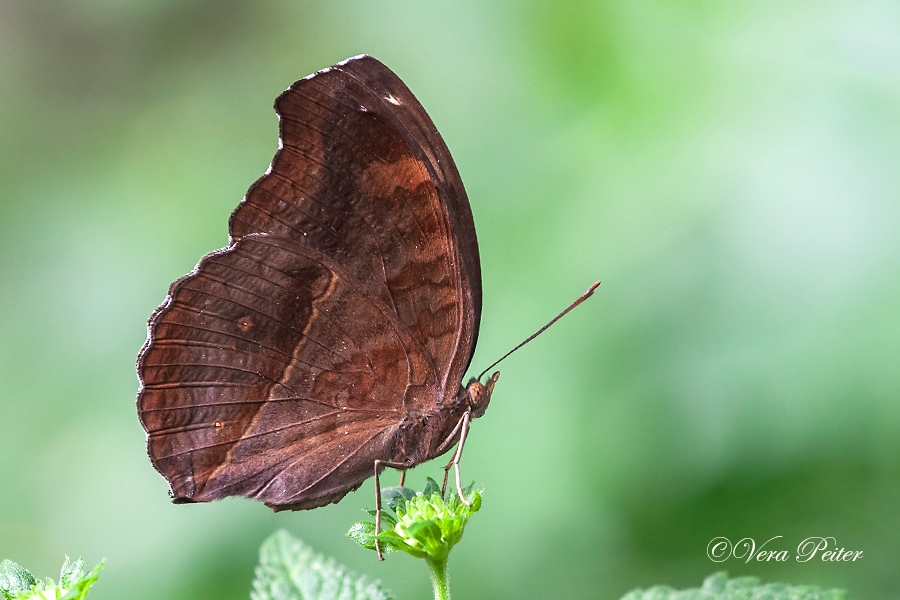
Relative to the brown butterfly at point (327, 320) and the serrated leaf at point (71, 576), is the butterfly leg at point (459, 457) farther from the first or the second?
the serrated leaf at point (71, 576)

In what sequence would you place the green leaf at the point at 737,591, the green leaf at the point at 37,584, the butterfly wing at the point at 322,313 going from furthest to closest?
the butterfly wing at the point at 322,313
the green leaf at the point at 37,584
the green leaf at the point at 737,591

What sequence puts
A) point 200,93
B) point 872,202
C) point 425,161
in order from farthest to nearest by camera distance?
point 200,93 < point 872,202 < point 425,161

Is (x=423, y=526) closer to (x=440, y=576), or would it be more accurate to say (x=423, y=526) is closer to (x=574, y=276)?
(x=440, y=576)

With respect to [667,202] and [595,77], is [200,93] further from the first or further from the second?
[667,202]

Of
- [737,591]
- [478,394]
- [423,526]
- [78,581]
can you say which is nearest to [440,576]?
[423,526]

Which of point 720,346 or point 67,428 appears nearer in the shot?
point 720,346

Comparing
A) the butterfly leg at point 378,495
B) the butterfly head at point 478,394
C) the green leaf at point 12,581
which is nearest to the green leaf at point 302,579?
the butterfly leg at point 378,495

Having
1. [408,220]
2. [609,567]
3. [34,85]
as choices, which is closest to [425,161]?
[408,220]
